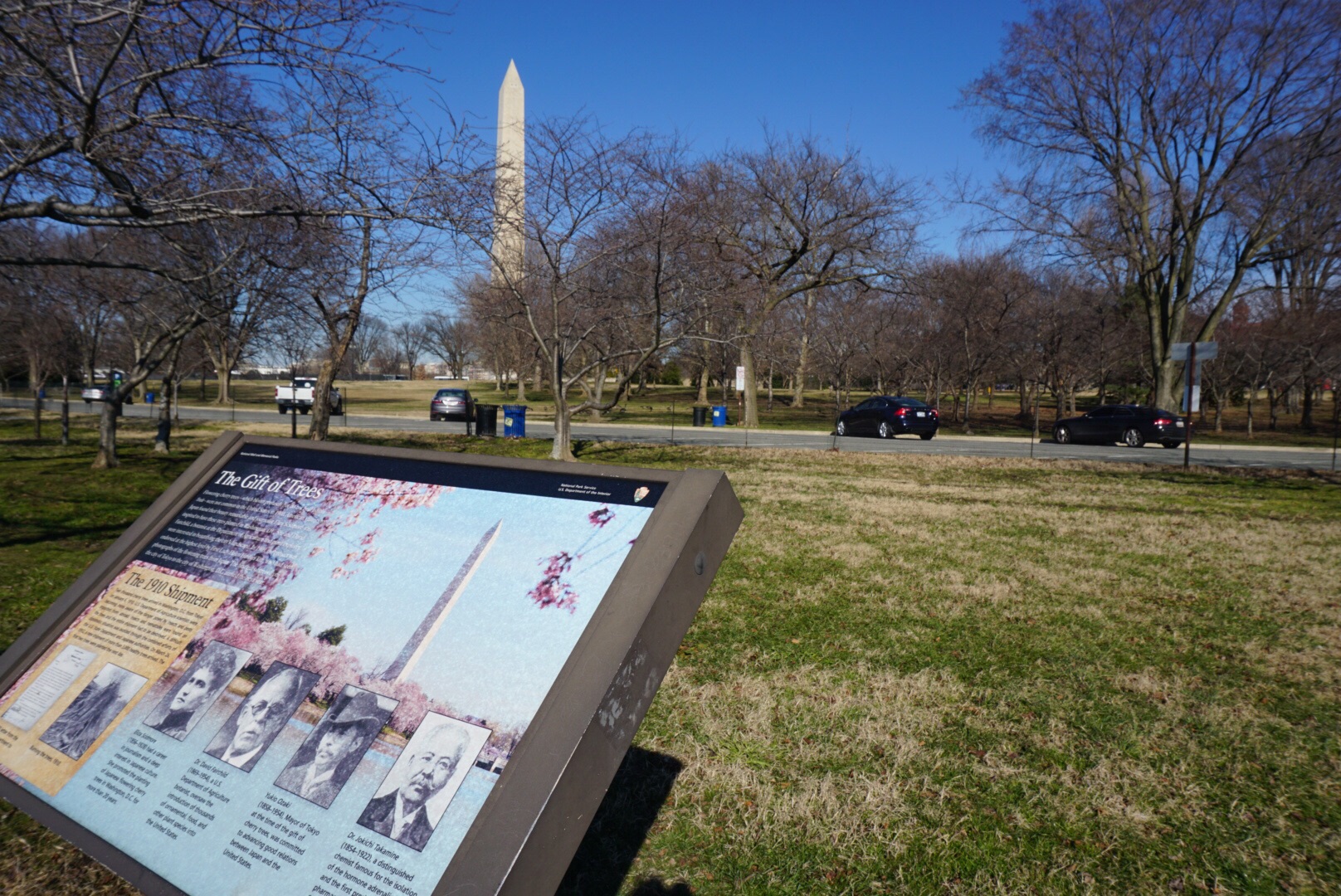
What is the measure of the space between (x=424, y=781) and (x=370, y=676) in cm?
38

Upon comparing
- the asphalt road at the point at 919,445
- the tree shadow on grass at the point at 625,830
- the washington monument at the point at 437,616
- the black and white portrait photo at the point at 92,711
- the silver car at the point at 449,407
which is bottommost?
the tree shadow on grass at the point at 625,830

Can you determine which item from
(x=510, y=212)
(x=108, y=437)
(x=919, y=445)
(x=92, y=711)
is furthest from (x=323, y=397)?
(x=92, y=711)

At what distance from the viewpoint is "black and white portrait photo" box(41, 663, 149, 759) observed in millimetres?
2461

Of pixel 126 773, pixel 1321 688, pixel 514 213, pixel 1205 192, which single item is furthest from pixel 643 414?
pixel 126 773

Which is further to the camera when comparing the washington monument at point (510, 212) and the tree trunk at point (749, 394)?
the tree trunk at point (749, 394)

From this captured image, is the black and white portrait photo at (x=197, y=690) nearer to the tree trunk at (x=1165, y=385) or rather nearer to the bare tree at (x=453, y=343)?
the tree trunk at (x=1165, y=385)

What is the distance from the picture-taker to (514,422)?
2534 cm

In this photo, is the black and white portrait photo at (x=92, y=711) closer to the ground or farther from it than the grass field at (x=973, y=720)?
farther from it

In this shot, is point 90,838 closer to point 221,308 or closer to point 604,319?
point 221,308

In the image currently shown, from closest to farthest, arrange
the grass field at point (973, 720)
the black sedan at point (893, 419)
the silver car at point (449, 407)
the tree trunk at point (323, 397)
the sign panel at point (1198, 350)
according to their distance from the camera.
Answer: the grass field at point (973, 720) → the sign panel at point (1198, 350) → the tree trunk at point (323, 397) → the black sedan at point (893, 419) → the silver car at point (449, 407)

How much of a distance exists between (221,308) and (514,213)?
7.04m

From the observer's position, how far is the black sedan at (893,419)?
1156 inches

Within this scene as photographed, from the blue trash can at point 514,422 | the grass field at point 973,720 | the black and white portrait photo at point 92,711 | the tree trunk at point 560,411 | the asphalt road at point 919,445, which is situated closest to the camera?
the black and white portrait photo at point 92,711

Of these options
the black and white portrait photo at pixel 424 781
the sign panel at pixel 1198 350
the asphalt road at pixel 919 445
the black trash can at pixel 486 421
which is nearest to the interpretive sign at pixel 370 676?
the black and white portrait photo at pixel 424 781
